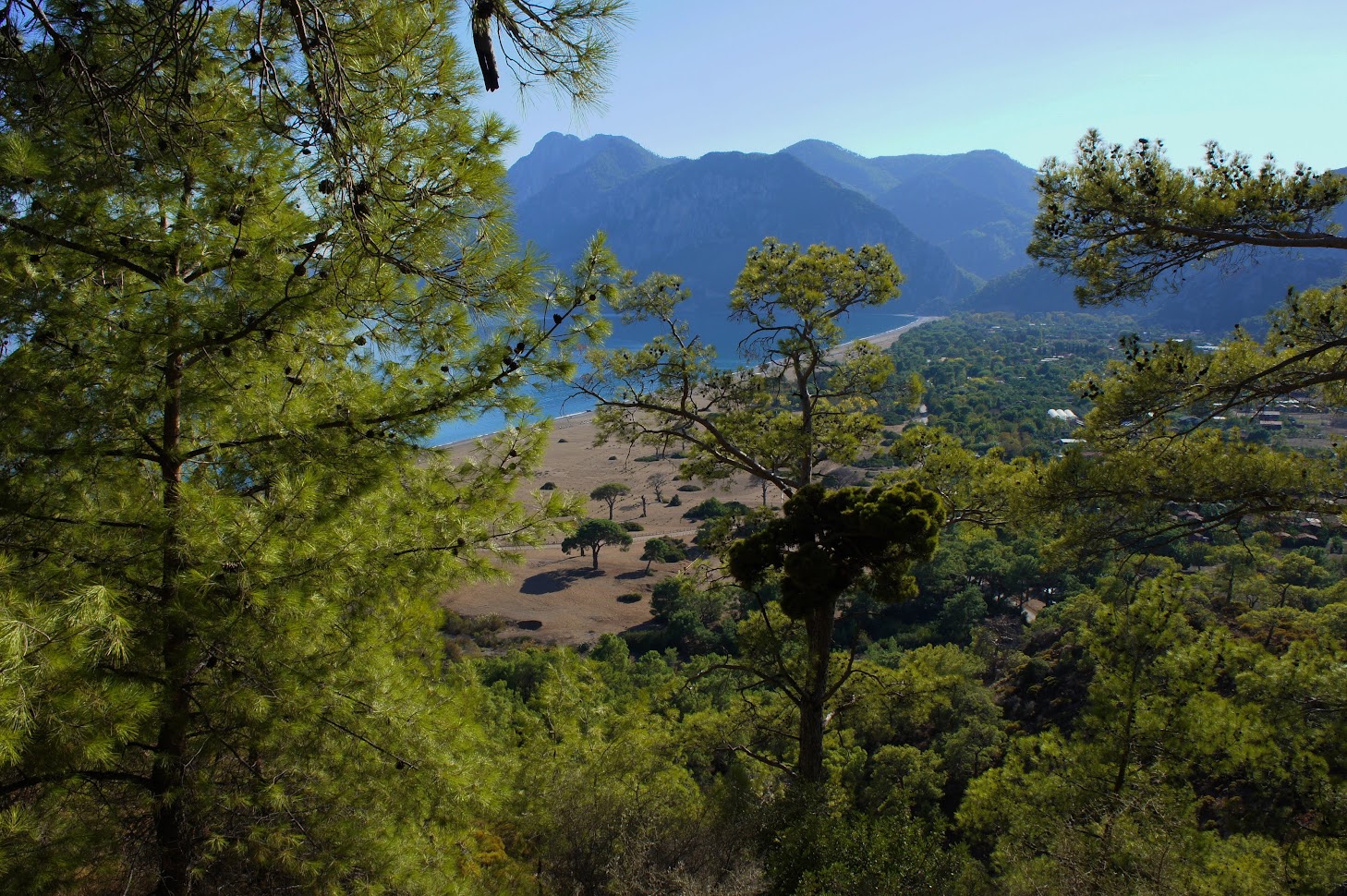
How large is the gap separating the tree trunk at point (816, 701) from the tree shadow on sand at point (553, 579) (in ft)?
86.0

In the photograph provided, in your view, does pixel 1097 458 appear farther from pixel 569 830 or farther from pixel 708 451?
pixel 569 830

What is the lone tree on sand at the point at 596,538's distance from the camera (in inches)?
1375

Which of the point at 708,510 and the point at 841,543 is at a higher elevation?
the point at 841,543

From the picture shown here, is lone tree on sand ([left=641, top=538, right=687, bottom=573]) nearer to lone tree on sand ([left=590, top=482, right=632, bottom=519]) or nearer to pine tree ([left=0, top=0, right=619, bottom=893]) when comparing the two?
lone tree on sand ([left=590, top=482, right=632, bottom=519])

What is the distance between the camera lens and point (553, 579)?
33.0 m

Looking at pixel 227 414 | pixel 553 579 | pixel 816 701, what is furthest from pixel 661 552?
pixel 227 414

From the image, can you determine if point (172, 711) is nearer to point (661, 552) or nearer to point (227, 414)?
point (227, 414)

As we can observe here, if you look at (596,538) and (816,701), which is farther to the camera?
(596,538)

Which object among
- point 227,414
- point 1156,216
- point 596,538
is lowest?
point 596,538

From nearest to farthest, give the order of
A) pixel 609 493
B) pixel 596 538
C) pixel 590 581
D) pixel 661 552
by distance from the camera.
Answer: pixel 590 581 < pixel 661 552 < pixel 596 538 < pixel 609 493

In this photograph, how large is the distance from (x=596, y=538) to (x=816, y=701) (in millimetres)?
29303

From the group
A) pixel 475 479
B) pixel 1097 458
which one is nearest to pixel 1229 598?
pixel 1097 458

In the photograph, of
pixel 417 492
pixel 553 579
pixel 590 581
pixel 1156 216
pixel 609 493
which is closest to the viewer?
pixel 417 492

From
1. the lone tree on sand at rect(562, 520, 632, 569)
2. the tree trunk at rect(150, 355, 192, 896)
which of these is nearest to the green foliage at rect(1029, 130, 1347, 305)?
the tree trunk at rect(150, 355, 192, 896)
